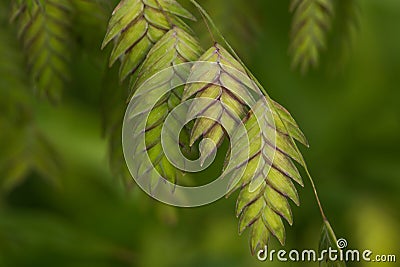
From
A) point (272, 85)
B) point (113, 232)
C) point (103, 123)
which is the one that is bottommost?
point (103, 123)

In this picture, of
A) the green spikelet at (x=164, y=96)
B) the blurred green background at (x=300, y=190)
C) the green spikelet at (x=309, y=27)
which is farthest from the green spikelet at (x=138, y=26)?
the blurred green background at (x=300, y=190)

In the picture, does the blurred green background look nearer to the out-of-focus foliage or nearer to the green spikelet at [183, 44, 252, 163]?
the out-of-focus foliage

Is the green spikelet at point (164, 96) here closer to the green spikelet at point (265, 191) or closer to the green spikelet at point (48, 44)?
the green spikelet at point (265, 191)

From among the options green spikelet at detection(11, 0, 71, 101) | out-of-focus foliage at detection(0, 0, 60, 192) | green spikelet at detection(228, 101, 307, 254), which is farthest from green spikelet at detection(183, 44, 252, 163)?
out-of-focus foliage at detection(0, 0, 60, 192)

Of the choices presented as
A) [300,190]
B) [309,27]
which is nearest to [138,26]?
[309,27]

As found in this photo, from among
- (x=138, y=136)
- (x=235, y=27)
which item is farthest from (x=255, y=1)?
(x=138, y=136)

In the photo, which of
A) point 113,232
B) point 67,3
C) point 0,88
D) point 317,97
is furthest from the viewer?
point 317,97

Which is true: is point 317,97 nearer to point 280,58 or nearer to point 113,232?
point 280,58
